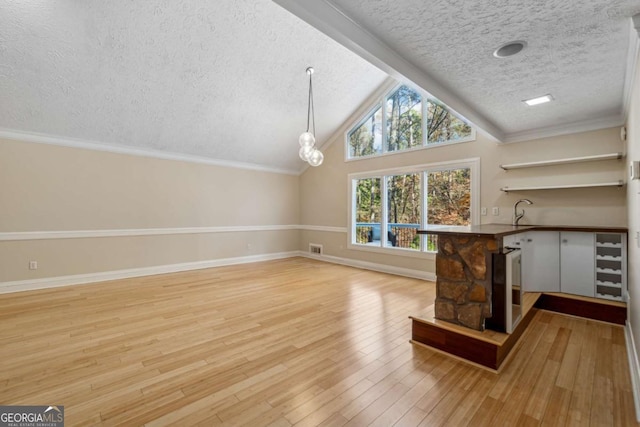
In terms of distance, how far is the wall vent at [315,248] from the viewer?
7391 mm

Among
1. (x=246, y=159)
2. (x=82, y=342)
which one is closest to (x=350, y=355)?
(x=82, y=342)

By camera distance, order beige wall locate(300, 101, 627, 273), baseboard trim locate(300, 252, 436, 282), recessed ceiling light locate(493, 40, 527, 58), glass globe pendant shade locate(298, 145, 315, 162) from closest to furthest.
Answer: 1. recessed ceiling light locate(493, 40, 527, 58)
2. beige wall locate(300, 101, 627, 273)
3. glass globe pendant shade locate(298, 145, 315, 162)
4. baseboard trim locate(300, 252, 436, 282)

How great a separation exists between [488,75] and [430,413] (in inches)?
107

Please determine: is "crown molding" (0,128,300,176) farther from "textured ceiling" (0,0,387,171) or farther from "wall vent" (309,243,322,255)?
"wall vent" (309,243,322,255)

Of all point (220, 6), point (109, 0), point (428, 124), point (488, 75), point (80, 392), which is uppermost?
point (220, 6)

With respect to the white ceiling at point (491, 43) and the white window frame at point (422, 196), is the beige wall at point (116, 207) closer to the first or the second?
the white window frame at point (422, 196)

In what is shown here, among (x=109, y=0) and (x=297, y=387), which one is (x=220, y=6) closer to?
(x=109, y=0)

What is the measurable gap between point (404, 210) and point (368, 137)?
1955mm

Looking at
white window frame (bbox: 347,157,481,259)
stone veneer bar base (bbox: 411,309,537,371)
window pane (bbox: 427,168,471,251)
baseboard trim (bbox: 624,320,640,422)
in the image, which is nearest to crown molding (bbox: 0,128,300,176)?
white window frame (bbox: 347,157,481,259)

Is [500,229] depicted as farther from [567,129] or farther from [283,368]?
[283,368]

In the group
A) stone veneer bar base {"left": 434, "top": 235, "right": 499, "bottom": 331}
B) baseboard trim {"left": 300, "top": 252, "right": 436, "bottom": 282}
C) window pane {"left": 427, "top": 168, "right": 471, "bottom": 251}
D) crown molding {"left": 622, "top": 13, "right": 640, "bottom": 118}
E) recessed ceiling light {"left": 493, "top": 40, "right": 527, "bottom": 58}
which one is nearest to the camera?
crown molding {"left": 622, "top": 13, "right": 640, "bottom": 118}

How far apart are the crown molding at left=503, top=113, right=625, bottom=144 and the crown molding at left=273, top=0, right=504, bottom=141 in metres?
1.75

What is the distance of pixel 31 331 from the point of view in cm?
290

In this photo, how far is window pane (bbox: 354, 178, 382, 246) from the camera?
6.20 m
